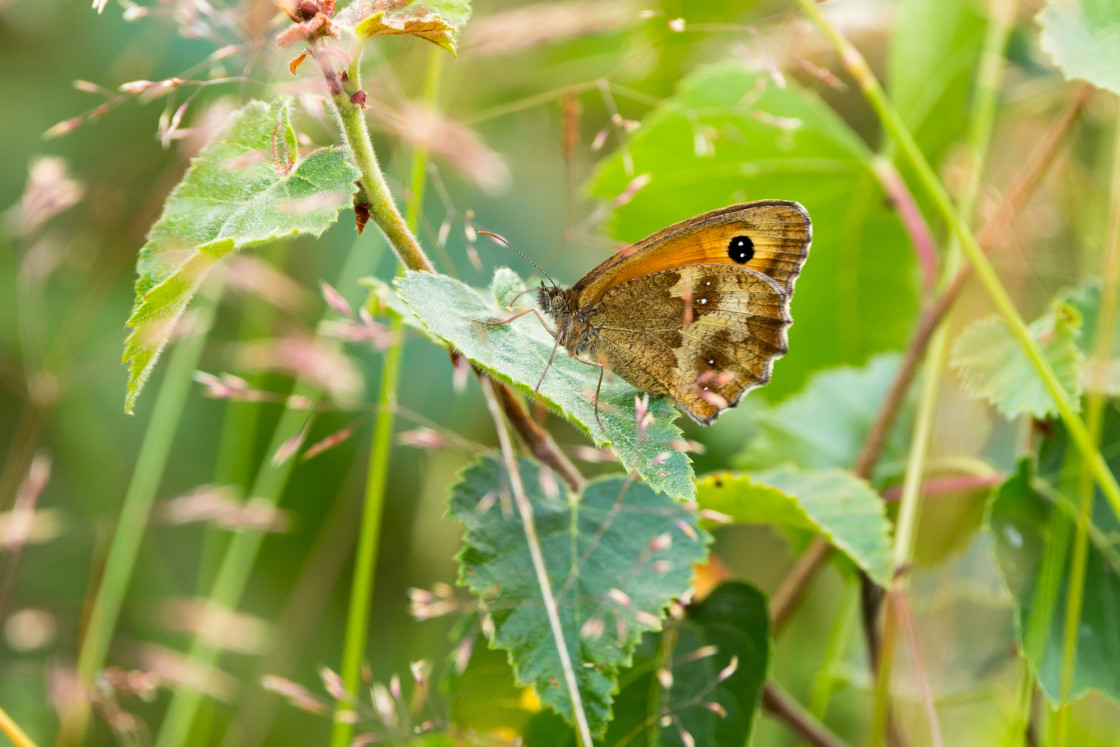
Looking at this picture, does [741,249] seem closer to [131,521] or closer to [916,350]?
[916,350]

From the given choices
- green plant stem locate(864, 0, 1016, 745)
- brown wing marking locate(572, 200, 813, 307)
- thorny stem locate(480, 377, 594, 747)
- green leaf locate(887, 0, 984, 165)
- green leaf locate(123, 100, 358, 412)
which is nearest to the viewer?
green leaf locate(123, 100, 358, 412)

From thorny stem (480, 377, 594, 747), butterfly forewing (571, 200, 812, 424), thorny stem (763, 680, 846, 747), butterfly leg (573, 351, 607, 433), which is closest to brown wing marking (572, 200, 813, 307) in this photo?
butterfly forewing (571, 200, 812, 424)

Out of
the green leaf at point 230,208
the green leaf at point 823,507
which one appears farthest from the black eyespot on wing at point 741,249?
the green leaf at point 230,208

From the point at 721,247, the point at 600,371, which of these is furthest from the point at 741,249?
the point at 600,371

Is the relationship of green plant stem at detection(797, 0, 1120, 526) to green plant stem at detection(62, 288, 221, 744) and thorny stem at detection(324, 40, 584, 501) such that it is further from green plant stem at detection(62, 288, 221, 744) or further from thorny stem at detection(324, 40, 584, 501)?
green plant stem at detection(62, 288, 221, 744)

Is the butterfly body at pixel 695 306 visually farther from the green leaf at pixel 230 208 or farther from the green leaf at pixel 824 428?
the green leaf at pixel 230 208

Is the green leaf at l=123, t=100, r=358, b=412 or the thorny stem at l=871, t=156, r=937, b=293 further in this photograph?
the thorny stem at l=871, t=156, r=937, b=293
